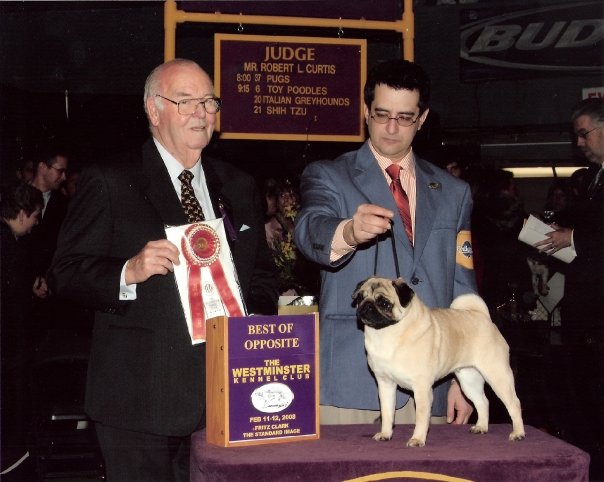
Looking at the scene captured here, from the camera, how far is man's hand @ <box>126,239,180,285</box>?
8.43ft

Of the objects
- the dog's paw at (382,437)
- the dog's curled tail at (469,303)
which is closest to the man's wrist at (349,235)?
the dog's curled tail at (469,303)

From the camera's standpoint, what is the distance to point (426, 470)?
2.22 metres

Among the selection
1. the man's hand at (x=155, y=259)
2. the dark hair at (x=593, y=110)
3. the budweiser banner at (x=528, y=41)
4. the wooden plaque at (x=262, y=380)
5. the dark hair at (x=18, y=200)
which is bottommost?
the wooden plaque at (x=262, y=380)

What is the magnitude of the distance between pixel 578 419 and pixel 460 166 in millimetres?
2398

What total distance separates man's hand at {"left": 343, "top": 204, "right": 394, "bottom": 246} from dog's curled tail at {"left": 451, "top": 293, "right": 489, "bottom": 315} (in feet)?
1.81

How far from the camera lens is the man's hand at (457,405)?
9.86 feet

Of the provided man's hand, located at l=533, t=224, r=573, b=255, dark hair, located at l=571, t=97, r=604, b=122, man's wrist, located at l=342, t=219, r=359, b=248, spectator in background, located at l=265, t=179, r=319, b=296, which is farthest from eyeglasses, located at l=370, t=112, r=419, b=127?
man's hand, located at l=533, t=224, r=573, b=255

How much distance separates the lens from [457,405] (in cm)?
303

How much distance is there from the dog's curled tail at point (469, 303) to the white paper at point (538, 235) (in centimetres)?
266

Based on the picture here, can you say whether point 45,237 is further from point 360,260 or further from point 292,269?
point 360,260

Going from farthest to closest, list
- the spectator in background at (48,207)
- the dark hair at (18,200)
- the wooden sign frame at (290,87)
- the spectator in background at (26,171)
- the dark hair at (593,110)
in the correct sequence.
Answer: the spectator in background at (26,171)
the spectator in background at (48,207)
the dark hair at (18,200)
the wooden sign frame at (290,87)
the dark hair at (593,110)

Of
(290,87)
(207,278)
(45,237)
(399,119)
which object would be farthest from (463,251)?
(45,237)

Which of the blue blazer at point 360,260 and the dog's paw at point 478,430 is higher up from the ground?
the blue blazer at point 360,260

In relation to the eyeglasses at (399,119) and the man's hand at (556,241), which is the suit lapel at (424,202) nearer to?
the eyeglasses at (399,119)
